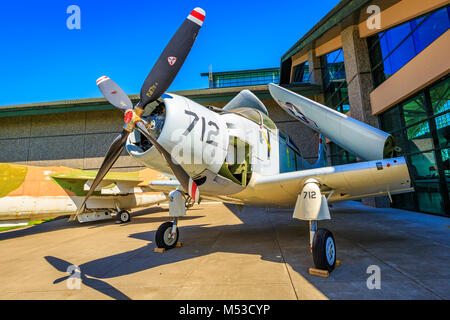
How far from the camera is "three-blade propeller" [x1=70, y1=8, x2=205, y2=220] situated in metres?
3.05

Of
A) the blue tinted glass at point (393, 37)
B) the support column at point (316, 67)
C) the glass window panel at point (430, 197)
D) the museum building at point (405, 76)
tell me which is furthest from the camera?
the support column at point (316, 67)

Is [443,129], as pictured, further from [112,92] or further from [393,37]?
[112,92]

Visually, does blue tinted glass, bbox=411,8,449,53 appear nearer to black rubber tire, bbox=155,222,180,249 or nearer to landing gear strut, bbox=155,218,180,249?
landing gear strut, bbox=155,218,180,249

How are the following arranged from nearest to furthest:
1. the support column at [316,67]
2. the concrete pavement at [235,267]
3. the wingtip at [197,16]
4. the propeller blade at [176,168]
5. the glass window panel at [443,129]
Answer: the concrete pavement at [235,267]
the propeller blade at [176,168]
the wingtip at [197,16]
the glass window panel at [443,129]
the support column at [316,67]

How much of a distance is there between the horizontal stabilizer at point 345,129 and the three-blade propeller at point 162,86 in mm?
3610

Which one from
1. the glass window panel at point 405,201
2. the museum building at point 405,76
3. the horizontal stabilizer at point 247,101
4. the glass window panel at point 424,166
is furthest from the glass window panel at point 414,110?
the horizontal stabilizer at point 247,101

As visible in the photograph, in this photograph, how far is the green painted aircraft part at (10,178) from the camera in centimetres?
790

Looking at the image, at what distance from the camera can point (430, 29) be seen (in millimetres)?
7754

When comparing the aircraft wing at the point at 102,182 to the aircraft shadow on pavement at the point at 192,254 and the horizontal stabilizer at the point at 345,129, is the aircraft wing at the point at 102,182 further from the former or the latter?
the horizontal stabilizer at the point at 345,129

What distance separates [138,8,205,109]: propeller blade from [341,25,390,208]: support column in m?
10.8

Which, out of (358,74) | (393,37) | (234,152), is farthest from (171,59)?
(358,74)

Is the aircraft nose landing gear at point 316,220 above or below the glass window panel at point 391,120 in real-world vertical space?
below

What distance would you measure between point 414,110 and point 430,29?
2.83 metres
